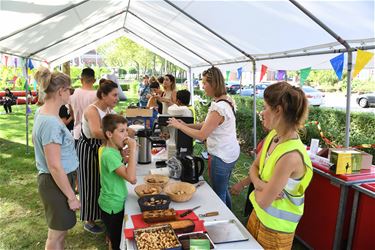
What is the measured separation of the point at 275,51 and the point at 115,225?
8.88 feet

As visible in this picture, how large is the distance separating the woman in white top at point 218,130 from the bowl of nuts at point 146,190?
0.49m

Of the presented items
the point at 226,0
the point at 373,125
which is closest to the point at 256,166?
the point at 226,0

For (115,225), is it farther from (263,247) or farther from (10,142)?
(10,142)

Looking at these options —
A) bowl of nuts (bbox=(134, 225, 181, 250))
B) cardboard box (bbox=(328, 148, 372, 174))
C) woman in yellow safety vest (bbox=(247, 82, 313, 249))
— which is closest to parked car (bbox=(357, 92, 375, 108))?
cardboard box (bbox=(328, 148, 372, 174))

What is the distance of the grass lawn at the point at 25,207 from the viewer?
9.15 ft

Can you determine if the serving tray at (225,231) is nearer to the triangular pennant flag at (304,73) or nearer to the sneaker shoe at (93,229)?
the sneaker shoe at (93,229)

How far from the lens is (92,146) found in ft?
8.29

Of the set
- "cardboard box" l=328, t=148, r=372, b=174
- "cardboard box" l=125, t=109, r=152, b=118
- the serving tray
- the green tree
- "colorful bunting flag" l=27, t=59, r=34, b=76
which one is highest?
the green tree

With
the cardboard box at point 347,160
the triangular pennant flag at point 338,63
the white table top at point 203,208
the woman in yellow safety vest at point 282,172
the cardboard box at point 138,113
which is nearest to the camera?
the woman in yellow safety vest at point 282,172

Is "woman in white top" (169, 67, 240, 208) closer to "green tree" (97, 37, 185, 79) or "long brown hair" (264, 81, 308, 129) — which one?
"long brown hair" (264, 81, 308, 129)

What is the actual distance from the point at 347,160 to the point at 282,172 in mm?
1192

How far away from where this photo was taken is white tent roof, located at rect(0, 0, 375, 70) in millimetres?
2193

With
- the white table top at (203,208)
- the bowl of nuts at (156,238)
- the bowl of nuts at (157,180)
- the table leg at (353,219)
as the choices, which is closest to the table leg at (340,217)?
the table leg at (353,219)

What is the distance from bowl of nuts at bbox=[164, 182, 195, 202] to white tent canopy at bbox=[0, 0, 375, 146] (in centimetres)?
143
